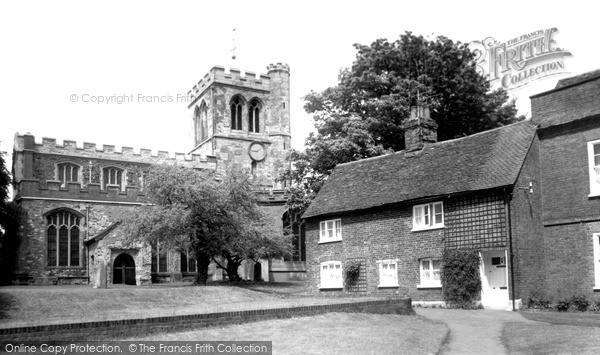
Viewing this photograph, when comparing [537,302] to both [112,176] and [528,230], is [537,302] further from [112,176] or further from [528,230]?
[112,176]

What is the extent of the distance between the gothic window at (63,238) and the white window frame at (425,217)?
3014 centimetres

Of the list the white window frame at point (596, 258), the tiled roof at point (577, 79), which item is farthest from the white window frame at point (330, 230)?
the white window frame at point (596, 258)

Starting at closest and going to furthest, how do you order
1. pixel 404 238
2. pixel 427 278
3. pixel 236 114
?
pixel 427 278 < pixel 404 238 < pixel 236 114

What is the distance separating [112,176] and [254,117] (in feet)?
59.2

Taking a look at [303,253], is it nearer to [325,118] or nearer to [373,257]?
[325,118]

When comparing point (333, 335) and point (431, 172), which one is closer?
point (333, 335)

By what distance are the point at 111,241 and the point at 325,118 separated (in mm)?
16380

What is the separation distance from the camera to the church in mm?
45750

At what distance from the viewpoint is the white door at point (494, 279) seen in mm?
23609

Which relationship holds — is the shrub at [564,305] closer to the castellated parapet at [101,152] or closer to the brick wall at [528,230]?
the brick wall at [528,230]

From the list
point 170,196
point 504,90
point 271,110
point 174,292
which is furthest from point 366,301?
point 271,110

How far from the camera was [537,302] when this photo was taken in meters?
23.3

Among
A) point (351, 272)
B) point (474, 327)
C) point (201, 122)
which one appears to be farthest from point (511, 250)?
point (201, 122)

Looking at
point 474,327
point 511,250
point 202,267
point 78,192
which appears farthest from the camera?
point 78,192
